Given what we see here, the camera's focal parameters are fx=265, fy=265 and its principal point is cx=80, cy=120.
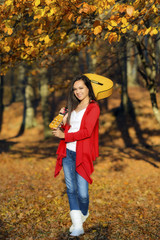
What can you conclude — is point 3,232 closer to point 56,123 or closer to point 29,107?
point 56,123

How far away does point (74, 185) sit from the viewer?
4.22 metres

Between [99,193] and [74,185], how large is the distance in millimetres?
2727

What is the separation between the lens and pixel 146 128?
1470 centimetres

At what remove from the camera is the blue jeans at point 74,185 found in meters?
4.05

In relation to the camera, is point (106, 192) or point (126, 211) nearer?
point (126, 211)

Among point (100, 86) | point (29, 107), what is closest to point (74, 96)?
point (100, 86)

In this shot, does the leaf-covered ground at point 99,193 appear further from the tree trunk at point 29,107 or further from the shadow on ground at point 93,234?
the tree trunk at point 29,107

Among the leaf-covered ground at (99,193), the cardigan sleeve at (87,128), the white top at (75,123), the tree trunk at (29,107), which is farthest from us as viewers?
the tree trunk at (29,107)

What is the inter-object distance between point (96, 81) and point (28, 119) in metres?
15.0

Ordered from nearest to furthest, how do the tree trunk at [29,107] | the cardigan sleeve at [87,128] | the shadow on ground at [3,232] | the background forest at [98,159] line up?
1. the cardigan sleeve at [87,128]
2. the shadow on ground at [3,232]
3. the background forest at [98,159]
4. the tree trunk at [29,107]

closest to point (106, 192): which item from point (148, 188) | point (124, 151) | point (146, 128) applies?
point (148, 188)

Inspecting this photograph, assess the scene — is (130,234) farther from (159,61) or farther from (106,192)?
(159,61)

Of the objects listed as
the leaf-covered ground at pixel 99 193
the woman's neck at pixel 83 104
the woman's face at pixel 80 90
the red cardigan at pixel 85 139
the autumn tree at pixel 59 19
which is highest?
the autumn tree at pixel 59 19

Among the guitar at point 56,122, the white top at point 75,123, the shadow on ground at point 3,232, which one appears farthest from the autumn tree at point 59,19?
the shadow on ground at point 3,232
